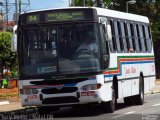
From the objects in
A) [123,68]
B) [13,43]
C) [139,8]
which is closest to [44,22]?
[13,43]

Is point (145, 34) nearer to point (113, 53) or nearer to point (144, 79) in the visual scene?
point (144, 79)

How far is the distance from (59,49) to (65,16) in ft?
3.51

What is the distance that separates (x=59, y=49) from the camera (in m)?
17.2

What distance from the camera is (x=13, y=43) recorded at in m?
17.4

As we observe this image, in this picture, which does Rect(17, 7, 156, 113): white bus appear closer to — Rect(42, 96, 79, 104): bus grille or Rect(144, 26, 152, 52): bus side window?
Rect(42, 96, 79, 104): bus grille

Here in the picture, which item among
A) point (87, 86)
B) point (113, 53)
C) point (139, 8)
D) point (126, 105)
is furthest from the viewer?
point (139, 8)

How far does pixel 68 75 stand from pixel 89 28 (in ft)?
5.23

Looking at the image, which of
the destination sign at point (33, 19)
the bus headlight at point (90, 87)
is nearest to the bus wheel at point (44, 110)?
the bus headlight at point (90, 87)

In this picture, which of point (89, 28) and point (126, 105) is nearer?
point (89, 28)

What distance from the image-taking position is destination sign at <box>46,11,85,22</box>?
1744 centimetres

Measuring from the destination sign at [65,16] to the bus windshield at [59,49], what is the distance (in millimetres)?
228

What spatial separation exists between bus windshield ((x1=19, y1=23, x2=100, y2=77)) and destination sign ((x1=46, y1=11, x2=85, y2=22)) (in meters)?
0.23

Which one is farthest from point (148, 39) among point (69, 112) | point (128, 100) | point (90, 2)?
point (90, 2)

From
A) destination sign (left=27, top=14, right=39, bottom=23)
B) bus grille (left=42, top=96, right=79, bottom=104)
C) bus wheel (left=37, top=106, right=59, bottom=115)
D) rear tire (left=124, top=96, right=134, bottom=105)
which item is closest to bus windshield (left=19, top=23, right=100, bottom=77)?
destination sign (left=27, top=14, right=39, bottom=23)
